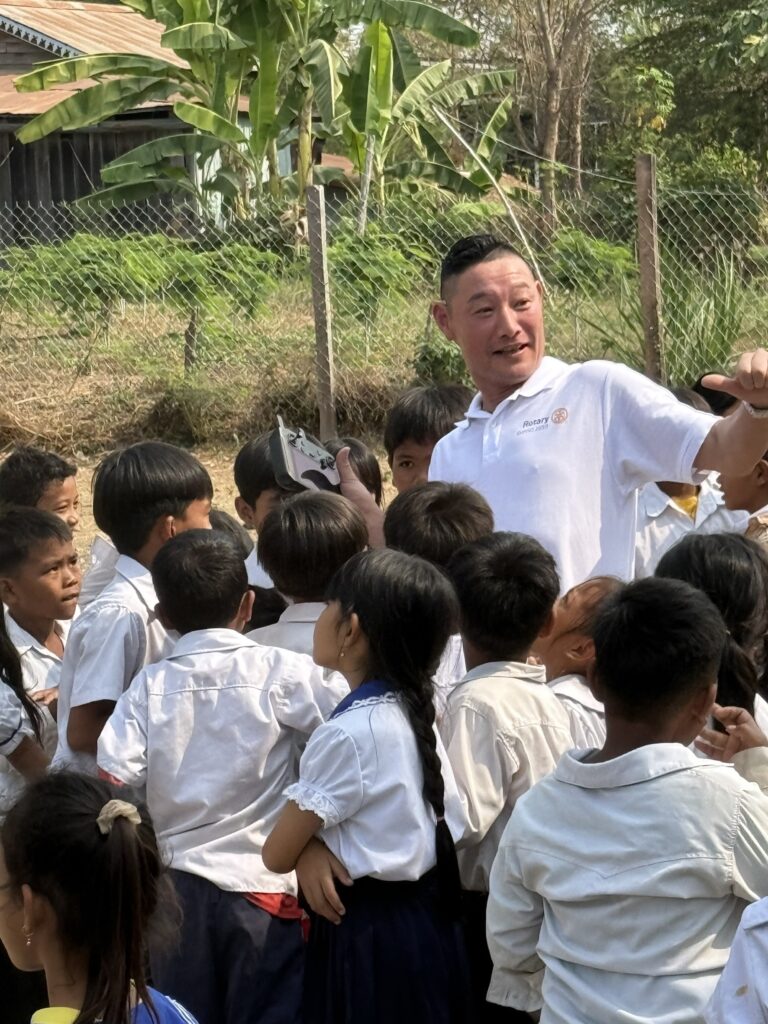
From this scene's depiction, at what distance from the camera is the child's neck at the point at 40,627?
3248mm

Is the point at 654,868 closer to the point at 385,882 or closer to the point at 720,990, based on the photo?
the point at 720,990

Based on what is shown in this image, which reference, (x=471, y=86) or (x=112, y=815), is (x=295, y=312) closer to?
(x=471, y=86)

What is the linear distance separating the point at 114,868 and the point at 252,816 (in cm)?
69

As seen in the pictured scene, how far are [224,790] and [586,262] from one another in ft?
21.1

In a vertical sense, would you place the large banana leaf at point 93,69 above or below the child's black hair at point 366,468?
above

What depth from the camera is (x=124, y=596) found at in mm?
3062

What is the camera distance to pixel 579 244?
8.55 meters

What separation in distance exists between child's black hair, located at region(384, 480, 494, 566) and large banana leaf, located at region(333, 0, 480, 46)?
11.1 m

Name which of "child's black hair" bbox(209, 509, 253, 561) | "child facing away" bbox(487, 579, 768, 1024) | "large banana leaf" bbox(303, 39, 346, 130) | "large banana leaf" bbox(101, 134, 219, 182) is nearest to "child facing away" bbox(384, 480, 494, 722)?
"child's black hair" bbox(209, 509, 253, 561)

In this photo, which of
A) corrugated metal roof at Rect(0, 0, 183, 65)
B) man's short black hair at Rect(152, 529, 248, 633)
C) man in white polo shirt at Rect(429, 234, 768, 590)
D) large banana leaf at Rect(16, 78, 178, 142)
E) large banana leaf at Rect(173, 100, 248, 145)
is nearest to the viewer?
man's short black hair at Rect(152, 529, 248, 633)

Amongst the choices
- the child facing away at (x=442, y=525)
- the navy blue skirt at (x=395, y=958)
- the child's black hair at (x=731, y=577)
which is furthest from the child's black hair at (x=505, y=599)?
the navy blue skirt at (x=395, y=958)

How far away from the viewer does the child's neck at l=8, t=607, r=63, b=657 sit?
325 cm

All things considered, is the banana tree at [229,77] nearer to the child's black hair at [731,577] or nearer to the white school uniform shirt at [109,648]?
the white school uniform shirt at [109,648]

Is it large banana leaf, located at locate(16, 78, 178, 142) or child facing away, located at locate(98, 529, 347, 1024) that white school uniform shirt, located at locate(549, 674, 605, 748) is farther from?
large banana leaf, located at locate(16, 78, 178, 142)
